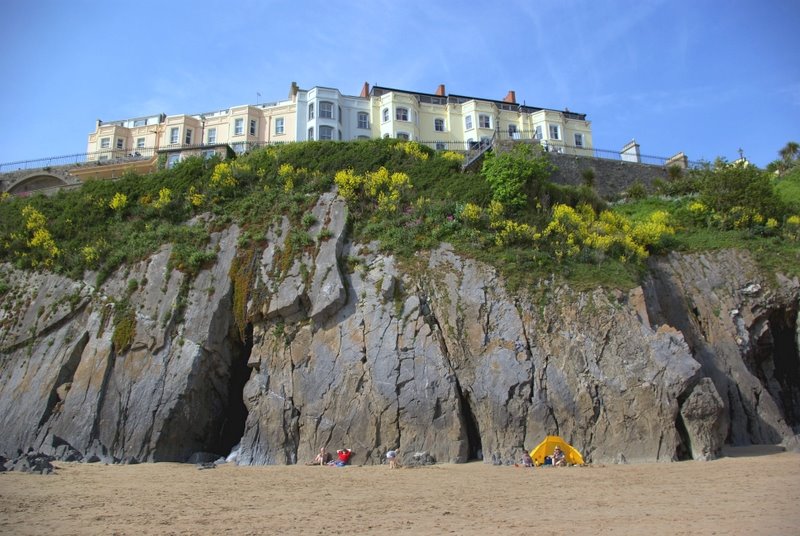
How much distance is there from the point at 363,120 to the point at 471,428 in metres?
33.2

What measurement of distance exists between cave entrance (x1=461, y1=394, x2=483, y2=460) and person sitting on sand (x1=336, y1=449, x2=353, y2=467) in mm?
3659

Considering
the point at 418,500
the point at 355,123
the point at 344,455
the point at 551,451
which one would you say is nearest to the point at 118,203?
the point at 344,455

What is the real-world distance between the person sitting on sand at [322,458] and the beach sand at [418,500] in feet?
3.90

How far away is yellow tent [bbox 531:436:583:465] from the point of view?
50.2 feet

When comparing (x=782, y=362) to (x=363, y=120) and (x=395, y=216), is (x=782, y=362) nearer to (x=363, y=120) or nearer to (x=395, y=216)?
(x=395, y=216)

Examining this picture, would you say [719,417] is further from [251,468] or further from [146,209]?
[146,209]

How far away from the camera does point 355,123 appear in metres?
45.0

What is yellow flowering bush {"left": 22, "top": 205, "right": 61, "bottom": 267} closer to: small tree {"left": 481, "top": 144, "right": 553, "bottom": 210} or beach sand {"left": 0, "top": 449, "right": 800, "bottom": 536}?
beach sand {"left": 0, "top": 449, "right": 800, "bottom": 536}

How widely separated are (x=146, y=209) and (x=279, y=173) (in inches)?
236

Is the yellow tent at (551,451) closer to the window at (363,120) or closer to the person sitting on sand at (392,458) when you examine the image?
the person sitting on sand at (392,458)

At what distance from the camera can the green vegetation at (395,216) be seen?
21.0 metres

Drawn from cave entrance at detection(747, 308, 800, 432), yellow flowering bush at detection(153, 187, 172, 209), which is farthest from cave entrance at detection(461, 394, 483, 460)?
yellow flowering bush at detection(153, 187, 172, 209)

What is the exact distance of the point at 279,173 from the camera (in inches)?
976

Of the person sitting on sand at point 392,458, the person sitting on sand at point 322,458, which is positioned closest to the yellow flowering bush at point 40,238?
the person sitting on sand at point 322,458
